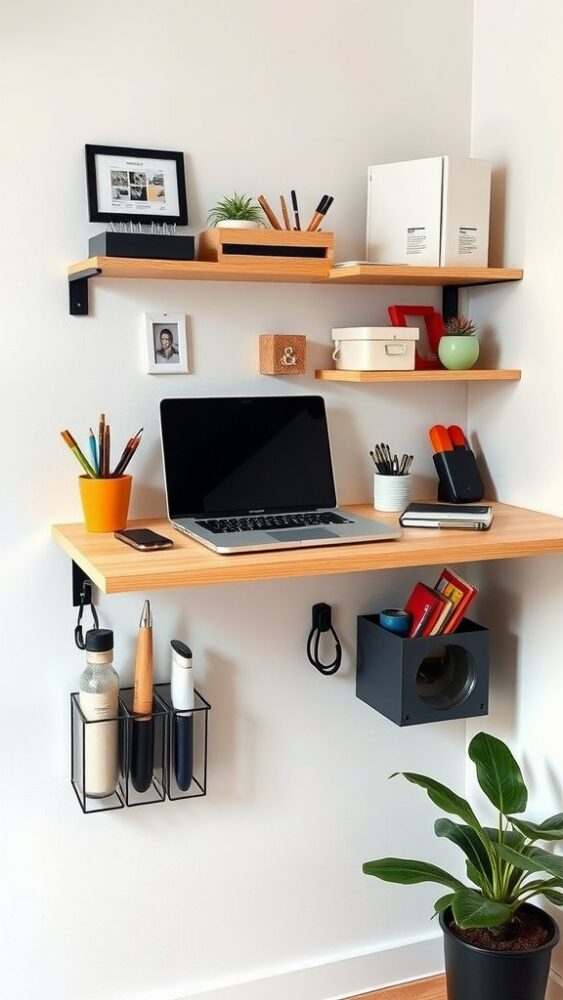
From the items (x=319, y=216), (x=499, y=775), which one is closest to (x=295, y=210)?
(x=319, y=216)

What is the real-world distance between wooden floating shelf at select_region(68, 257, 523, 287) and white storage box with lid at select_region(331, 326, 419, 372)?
0.10 meters

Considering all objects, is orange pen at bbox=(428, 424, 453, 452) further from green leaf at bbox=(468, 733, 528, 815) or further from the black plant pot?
the black plant pot

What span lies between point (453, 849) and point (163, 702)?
818 millimetres

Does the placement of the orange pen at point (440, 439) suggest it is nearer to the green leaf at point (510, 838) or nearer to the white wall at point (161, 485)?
the white wall at point (161, 485)

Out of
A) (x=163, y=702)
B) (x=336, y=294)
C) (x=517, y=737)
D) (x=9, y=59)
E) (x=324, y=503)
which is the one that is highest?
(x=9, y=59)

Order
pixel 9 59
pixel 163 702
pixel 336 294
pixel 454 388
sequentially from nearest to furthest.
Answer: pixel 9 59 → pixel 163 702 → pixel 336 294 → pixel 454 388

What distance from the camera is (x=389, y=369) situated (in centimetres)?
189

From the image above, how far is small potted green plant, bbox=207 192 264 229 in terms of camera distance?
174cm

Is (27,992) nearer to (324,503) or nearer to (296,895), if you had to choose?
(296,895)

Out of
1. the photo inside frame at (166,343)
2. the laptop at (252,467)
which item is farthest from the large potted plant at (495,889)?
the photo inside frame at (166,343)

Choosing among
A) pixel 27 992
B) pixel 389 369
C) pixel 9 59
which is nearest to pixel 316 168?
pixel 389 369

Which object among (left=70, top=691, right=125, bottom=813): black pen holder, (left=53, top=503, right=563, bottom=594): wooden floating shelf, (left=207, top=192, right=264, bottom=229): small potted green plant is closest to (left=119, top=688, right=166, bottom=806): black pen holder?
(left=70, top=691, right=125, bottom=813): black pen holder

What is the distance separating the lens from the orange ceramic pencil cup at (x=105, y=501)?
67.6 inches

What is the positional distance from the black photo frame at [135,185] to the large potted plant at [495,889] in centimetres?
114
